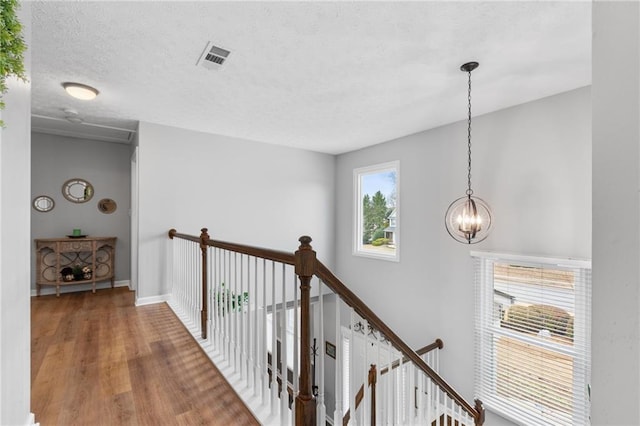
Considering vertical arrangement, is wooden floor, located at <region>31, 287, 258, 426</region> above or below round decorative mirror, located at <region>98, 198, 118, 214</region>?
below

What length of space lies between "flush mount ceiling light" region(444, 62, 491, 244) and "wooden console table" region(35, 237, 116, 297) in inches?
200

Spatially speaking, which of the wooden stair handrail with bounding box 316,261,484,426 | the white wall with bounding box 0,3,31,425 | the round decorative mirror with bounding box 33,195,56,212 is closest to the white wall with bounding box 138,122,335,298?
the round decorative mirror with bounding box 33,195,56,212

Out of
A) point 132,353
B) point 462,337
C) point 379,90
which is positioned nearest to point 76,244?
point 132,353

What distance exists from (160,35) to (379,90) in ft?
6.29

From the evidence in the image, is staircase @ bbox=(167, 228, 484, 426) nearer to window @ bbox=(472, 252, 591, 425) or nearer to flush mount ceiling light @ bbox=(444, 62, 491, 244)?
window @ bbox=(472, 252, 591, 425)

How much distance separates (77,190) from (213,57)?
3975 mm

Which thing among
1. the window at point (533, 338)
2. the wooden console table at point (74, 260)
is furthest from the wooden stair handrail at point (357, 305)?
the wooden console table at point (74, 260)

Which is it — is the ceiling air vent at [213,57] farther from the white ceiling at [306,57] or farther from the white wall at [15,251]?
the white wall at [15,251]

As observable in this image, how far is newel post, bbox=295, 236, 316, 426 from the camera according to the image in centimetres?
Result: 134

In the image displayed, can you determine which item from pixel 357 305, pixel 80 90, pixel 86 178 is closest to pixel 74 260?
pixel 86 178

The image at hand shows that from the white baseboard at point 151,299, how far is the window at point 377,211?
316cm

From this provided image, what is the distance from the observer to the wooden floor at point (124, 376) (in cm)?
172

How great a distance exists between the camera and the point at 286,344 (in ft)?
5.51

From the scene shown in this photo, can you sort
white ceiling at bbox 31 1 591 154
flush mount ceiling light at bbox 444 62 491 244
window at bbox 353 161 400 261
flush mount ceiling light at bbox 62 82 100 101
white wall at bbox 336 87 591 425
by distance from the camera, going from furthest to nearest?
1. window at bbox 353 161 400 261
2. flush mount ceiling light at bbox 444 62 491 244
3. white wall at bbox 336 87 591 425
4. flush mount ceiling light at bbox 62 82 100 101
5. white ceiling at bbox 31 1 591 154
